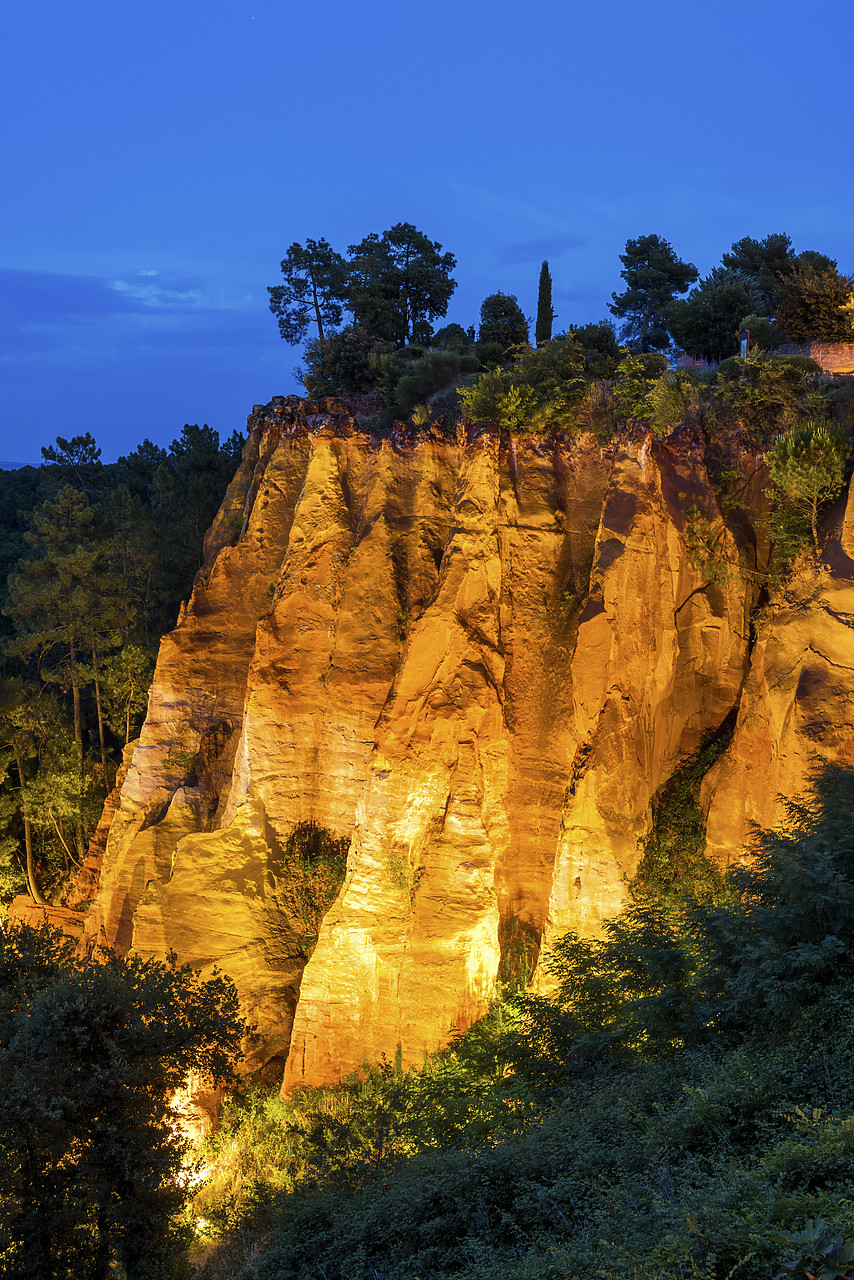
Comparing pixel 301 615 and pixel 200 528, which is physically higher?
pixel 200 528

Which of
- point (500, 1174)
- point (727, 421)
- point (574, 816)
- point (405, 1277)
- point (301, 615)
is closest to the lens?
point (405, 1277)

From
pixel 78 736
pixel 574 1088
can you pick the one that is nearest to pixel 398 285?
pixel 78 736

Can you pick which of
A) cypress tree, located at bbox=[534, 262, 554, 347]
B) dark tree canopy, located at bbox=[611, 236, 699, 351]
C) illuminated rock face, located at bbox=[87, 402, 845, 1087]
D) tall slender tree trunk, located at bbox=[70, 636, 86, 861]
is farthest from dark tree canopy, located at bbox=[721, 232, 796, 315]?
tall slender tree trunk, located at bbox=[70, 636, 86, 861]

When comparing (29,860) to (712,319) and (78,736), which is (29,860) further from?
A: (712,319)

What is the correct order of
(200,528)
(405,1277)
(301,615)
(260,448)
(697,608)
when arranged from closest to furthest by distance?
(405,1277)
(697,608)
(301,615)
(260,448)
(200,528)

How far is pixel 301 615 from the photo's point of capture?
20844 mm

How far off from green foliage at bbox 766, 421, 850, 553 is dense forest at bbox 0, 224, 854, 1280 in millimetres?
57

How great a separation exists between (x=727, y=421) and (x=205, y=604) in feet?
48.2

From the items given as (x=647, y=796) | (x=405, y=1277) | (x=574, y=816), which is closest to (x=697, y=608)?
(x=647, y=796)

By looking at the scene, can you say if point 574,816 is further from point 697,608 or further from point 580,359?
point 580,359

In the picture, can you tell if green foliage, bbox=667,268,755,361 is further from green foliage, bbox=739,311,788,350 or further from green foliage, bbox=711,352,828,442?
green foliage, bbox=711,352,828,442

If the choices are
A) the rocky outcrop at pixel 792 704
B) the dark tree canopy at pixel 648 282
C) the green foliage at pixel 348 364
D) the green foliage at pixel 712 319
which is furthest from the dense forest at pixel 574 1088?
the dark tree canopy at pixel 648 282

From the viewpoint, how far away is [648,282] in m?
39.9

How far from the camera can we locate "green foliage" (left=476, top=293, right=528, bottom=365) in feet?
101
